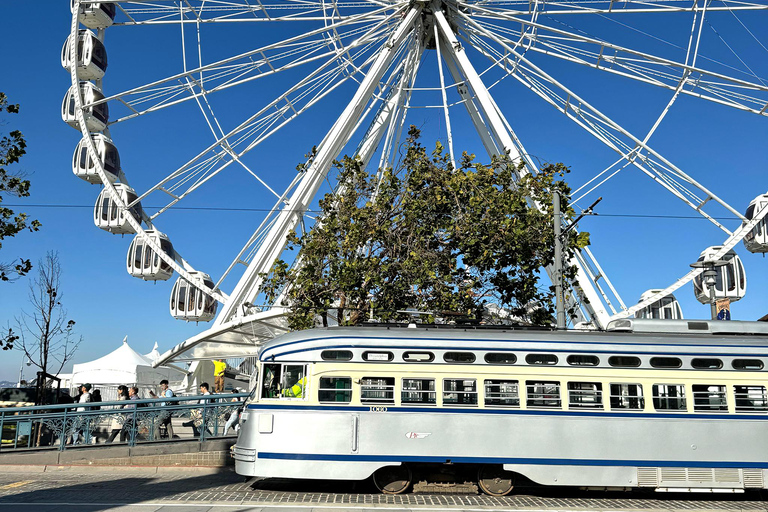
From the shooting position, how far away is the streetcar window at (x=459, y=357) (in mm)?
13320

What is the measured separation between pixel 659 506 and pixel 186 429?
12.0m

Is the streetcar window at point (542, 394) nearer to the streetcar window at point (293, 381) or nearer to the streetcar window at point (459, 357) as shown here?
the streetcar window at point (459, 357)

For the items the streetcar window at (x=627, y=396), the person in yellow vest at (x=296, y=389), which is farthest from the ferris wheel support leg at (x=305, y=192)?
the streetcar window at (x=627, y=396)

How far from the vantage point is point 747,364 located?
13.6m

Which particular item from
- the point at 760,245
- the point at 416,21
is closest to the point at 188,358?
the point at 416,21

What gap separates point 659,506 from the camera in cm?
1267

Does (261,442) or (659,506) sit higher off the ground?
(261,442)

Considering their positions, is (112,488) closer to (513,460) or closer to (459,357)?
(459,357)

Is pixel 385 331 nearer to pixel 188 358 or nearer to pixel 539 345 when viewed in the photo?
pixel 539 345

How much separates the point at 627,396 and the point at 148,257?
1754 centimetres

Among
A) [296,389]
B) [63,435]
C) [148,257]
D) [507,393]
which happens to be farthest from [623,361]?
[148,257]

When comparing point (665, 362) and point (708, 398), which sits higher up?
point (665, 362)

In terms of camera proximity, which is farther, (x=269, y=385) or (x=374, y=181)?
(x=374, y=181)

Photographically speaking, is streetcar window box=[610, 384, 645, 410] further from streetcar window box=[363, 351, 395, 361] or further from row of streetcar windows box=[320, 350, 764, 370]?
streetcar window box=[363, 351, 395, 361]
